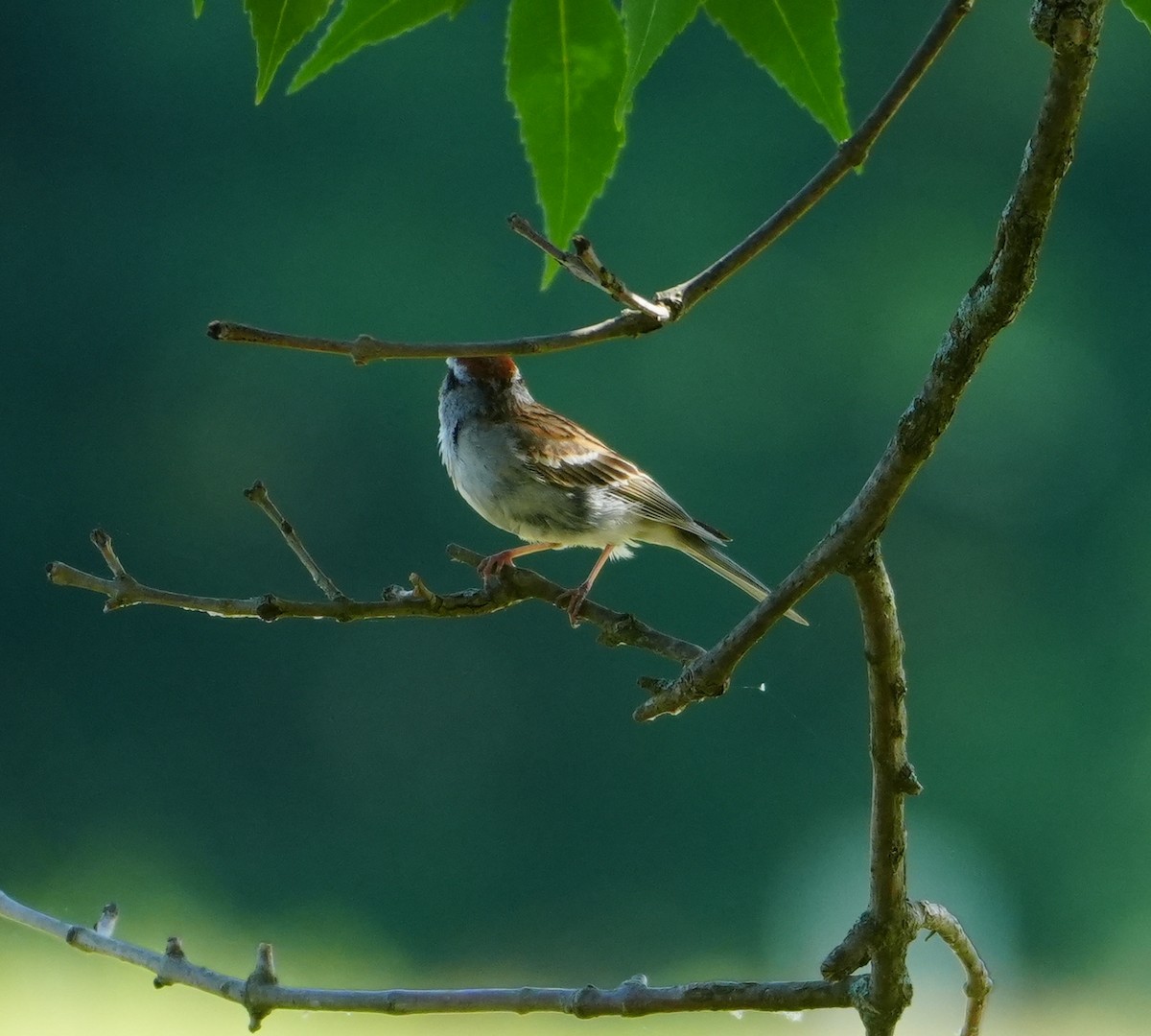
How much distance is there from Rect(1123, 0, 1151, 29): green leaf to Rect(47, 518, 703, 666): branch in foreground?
633 mm

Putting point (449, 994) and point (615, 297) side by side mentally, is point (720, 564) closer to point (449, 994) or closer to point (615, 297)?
point (449, 994)

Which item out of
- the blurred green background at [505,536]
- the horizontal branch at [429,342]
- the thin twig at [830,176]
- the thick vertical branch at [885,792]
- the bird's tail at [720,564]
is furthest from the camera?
the blurred green background at [505,536]

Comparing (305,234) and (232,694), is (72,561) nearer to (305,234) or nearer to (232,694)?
(232,694)

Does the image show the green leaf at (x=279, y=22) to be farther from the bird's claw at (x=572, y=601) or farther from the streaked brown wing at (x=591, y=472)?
the streaked brown wing at (x=591, y=472)

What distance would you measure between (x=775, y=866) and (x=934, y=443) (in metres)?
5.72

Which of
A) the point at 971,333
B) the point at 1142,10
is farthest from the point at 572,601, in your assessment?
the point at 1142,10

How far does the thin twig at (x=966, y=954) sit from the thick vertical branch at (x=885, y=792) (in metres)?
0.05

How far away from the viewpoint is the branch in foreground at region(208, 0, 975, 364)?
66 cm

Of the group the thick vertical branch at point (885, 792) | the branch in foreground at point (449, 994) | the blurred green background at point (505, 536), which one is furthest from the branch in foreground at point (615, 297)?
the blurred green background at point (505, 536)

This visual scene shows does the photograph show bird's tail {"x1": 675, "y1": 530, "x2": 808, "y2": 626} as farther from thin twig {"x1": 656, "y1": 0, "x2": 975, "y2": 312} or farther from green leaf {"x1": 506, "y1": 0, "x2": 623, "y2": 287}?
green leaf {"x1": 506, "y1": 0, "x2": 623, "y2": 287}

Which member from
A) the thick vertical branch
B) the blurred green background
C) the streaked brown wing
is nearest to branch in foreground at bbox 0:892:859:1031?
the thick vertical branch

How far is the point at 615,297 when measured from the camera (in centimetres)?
73

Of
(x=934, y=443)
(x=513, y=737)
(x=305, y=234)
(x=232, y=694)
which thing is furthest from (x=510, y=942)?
(x=934, y=443)

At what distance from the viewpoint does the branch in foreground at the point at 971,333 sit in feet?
2.70
